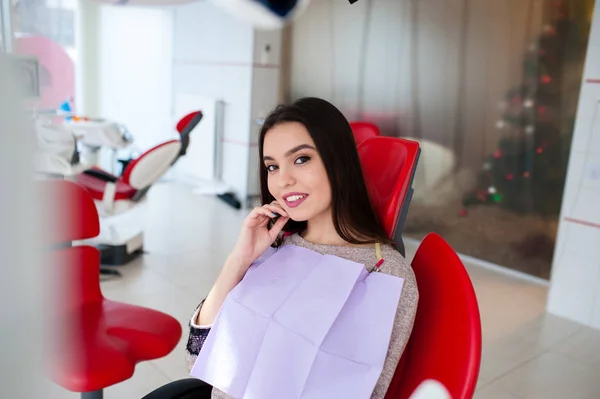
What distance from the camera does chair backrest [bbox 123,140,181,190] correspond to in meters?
2.80

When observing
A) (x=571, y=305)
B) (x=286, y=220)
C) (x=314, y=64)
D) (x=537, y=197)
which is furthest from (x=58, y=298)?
(x=314, y=64)

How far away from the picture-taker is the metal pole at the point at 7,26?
0.17 m

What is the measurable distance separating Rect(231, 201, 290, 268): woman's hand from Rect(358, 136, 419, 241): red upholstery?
23cm

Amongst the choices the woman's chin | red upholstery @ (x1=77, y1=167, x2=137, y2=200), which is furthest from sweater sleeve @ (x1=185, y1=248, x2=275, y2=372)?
red upholstery @ (x1=77, y1=167, x2=137, y2=200)

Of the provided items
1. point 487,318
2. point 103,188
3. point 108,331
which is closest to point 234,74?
point 103,188

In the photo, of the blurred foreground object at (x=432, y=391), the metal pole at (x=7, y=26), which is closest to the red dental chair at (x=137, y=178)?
the blurred foreground object at (x=432, y=391)

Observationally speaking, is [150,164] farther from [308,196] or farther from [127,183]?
[308,196]

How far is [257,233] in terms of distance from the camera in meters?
1.15

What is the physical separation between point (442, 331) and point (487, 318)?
1.91m

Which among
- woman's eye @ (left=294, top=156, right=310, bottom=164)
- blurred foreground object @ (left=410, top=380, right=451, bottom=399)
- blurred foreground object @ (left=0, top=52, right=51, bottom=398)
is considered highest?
blurred foreground object @ (left=0, top=52, right=51, bottom=398)

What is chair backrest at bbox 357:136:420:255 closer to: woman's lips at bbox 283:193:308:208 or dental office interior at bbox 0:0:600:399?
dental office interior at bbox 0:0:600:399

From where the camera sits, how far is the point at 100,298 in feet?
4.77

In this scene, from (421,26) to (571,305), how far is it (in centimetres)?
204

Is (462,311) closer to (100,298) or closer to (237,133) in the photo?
(100,298)
